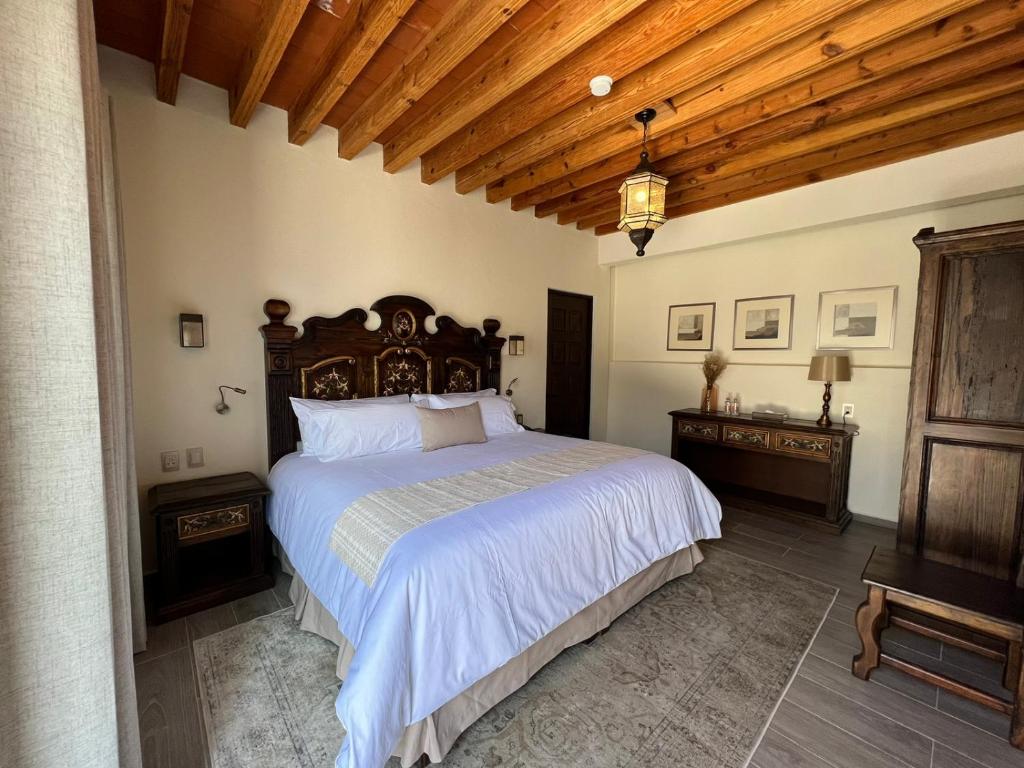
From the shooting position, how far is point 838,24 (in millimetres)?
1873

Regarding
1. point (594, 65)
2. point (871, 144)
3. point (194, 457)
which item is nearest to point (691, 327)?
point (871, 144)

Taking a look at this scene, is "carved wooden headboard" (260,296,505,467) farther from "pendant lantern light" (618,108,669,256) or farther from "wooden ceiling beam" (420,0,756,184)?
"pendant lantern light" (618,108,669,256)

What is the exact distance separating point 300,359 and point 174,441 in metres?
0.86

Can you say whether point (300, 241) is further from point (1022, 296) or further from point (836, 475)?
point (836, 475)

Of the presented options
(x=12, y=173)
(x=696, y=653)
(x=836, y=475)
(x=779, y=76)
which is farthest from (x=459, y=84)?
(x=836, y=475)

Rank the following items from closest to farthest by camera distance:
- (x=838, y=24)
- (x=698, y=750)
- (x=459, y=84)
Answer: (x=698, y=750) → (x=838, y=24) → (x=459, y=84)

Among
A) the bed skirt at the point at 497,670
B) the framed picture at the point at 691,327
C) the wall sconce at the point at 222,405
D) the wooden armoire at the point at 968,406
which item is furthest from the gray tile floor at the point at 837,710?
the framed picture at the point at 691,327

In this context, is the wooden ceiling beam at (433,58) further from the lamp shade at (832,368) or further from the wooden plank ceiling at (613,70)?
the lamp shade at (832,368)

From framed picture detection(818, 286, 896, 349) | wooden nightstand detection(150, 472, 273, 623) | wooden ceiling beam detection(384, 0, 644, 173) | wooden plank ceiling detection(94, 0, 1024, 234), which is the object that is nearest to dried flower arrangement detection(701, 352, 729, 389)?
framed picture detection(818, 286, 896, 349)

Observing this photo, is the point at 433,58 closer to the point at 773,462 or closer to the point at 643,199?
the point at 643,199

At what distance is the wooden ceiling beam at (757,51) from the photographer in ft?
5.67

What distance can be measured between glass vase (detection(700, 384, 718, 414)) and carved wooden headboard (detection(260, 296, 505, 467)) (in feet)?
7.13

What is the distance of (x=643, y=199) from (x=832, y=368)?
90.6 inches

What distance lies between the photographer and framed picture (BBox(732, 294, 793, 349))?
395cm
